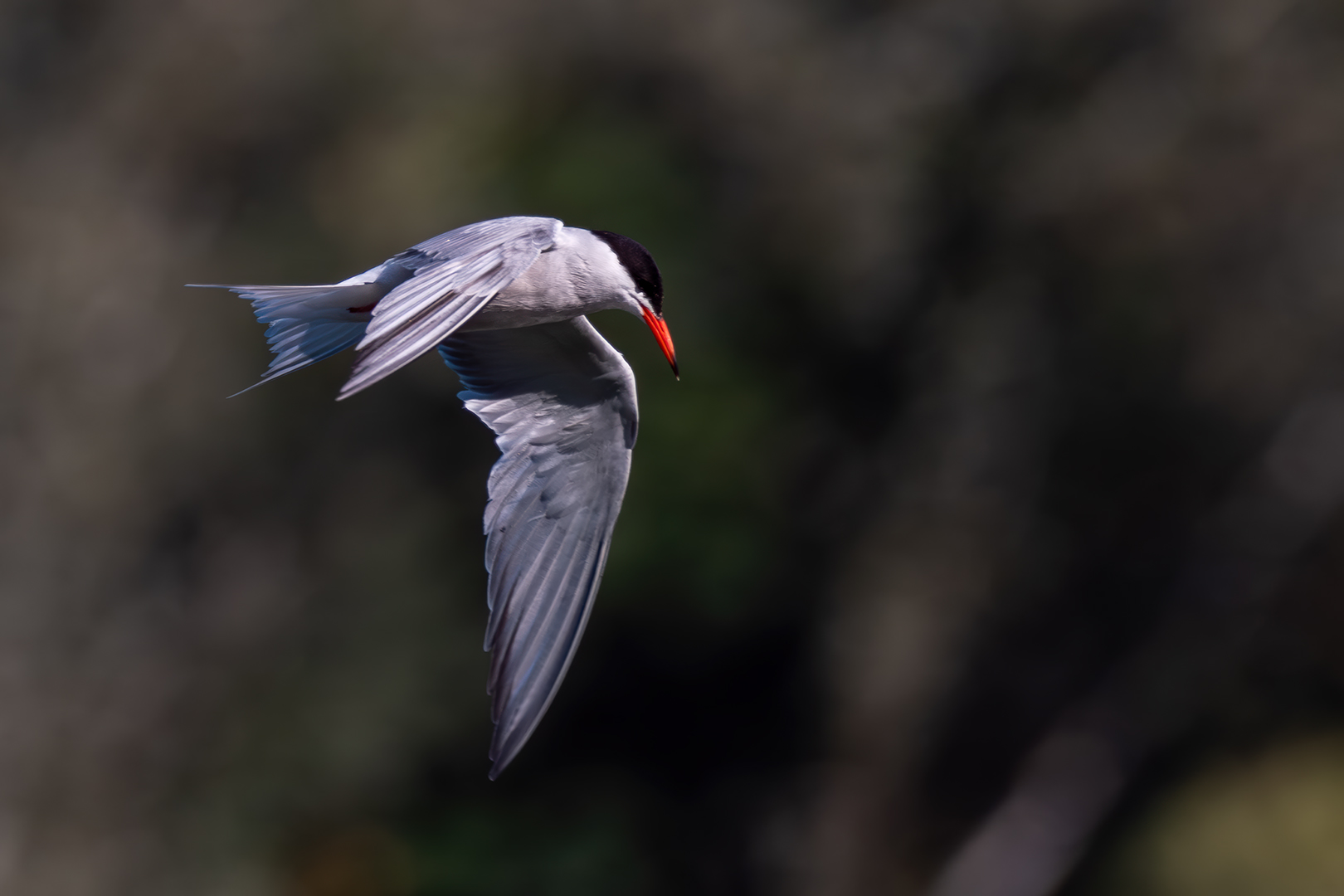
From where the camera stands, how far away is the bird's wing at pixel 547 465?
3.07 meters

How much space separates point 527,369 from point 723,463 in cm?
732

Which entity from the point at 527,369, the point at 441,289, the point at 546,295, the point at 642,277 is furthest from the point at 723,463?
the point at 441,289

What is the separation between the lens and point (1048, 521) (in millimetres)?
10297

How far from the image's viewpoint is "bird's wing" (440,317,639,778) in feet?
10.1

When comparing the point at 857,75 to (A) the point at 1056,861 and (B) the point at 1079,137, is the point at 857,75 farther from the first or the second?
(A) the point at 1056,861

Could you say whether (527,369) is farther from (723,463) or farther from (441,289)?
(723,463)

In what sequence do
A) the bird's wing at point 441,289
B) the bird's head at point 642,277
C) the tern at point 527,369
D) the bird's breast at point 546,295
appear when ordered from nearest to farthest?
the bird's wing at point 441,289 < the tern at point 527,369 < the bird's breast at point 546,295 < the bird's head at point 642,277

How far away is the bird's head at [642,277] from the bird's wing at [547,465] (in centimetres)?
23

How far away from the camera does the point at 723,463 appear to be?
35.1ft

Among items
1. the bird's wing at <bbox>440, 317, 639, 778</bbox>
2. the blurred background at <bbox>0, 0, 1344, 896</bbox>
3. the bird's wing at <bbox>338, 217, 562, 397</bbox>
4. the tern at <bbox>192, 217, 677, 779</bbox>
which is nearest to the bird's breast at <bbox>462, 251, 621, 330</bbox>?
the tern at <bbox>192, 217, 677, 779</bbox>

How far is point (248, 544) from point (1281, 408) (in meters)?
7.67

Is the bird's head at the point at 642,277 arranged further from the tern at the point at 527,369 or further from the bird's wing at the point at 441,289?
the bird's wing at the point at 441,289

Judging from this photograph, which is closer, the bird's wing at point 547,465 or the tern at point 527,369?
the tern at point 527,369

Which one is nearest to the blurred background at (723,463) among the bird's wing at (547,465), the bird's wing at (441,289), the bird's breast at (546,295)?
the bird's wing at (547,465)
